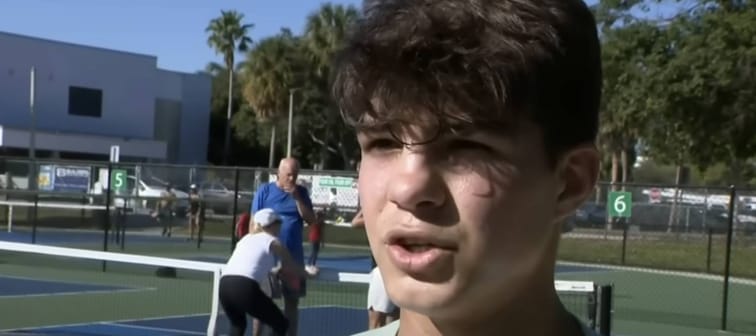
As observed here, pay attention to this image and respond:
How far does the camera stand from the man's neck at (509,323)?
1562mm

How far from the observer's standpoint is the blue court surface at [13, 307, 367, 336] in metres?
13.5

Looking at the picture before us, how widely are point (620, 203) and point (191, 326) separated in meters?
8.93

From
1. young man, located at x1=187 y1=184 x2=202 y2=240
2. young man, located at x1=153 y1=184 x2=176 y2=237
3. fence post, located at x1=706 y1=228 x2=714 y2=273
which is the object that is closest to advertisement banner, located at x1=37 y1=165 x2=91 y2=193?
young man, located at x1=153 y1=184 x2=176 y2=237

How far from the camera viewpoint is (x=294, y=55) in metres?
58.4

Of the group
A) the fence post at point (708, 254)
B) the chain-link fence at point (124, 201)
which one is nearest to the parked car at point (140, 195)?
the chain-link fence at point (124, 201)

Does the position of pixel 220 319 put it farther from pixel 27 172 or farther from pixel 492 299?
pixel 27 172

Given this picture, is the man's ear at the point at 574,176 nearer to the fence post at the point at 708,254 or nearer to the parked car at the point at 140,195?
the fence post at the point at 708,254

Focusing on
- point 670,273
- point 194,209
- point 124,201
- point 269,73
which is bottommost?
point 670,273

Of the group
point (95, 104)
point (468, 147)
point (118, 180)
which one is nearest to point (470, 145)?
point (468, 147)

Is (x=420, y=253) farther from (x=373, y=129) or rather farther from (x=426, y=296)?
(x=373, y=129)

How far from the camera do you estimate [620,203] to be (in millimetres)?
21625

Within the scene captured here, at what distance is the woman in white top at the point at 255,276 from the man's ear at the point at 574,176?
886 cm

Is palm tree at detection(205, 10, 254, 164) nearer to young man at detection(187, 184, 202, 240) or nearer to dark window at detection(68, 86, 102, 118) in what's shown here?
dark window at detection(68, 86, 102, 118)

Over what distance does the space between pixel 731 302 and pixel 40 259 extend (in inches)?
479
